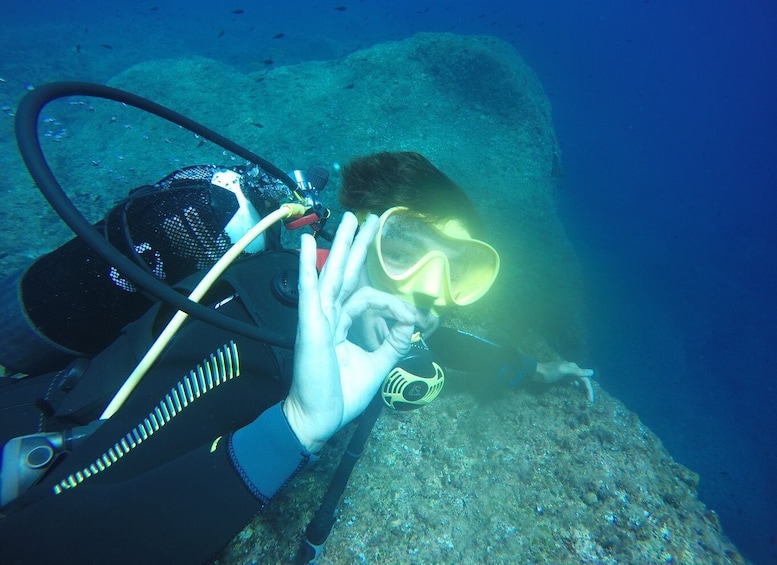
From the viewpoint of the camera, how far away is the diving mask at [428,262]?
220 centimetres

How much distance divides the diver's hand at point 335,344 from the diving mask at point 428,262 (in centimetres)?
12

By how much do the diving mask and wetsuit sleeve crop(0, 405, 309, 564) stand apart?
1049mm

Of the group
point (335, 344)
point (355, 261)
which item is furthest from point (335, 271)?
point (335, 344)

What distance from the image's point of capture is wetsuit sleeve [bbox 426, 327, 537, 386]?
184 inches

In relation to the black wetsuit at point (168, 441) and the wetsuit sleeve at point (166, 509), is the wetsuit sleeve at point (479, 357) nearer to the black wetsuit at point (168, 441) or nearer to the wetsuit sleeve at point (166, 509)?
the black wetsuit at point (168, 441)

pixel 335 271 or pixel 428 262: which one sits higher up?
pixel 335 271

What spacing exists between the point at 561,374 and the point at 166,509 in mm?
5317

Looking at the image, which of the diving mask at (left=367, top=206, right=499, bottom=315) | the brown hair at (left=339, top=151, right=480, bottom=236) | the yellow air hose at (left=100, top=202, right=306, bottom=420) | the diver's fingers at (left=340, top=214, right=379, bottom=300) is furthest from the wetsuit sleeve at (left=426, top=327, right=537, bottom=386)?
the yellow air hose at (left=100, top=202, right=306, bottom=420)

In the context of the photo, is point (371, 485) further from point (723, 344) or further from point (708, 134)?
point (708, 134)

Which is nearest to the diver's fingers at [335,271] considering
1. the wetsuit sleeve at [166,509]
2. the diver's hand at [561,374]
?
the wetsuit sleeve at [166,509]

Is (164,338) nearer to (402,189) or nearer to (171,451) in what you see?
(171,451)

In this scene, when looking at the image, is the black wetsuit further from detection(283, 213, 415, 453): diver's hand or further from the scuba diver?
detection(283, 213, 415, 453): diver's hand

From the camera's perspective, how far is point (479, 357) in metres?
4.76

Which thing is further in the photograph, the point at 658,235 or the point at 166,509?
the point at 658,235
